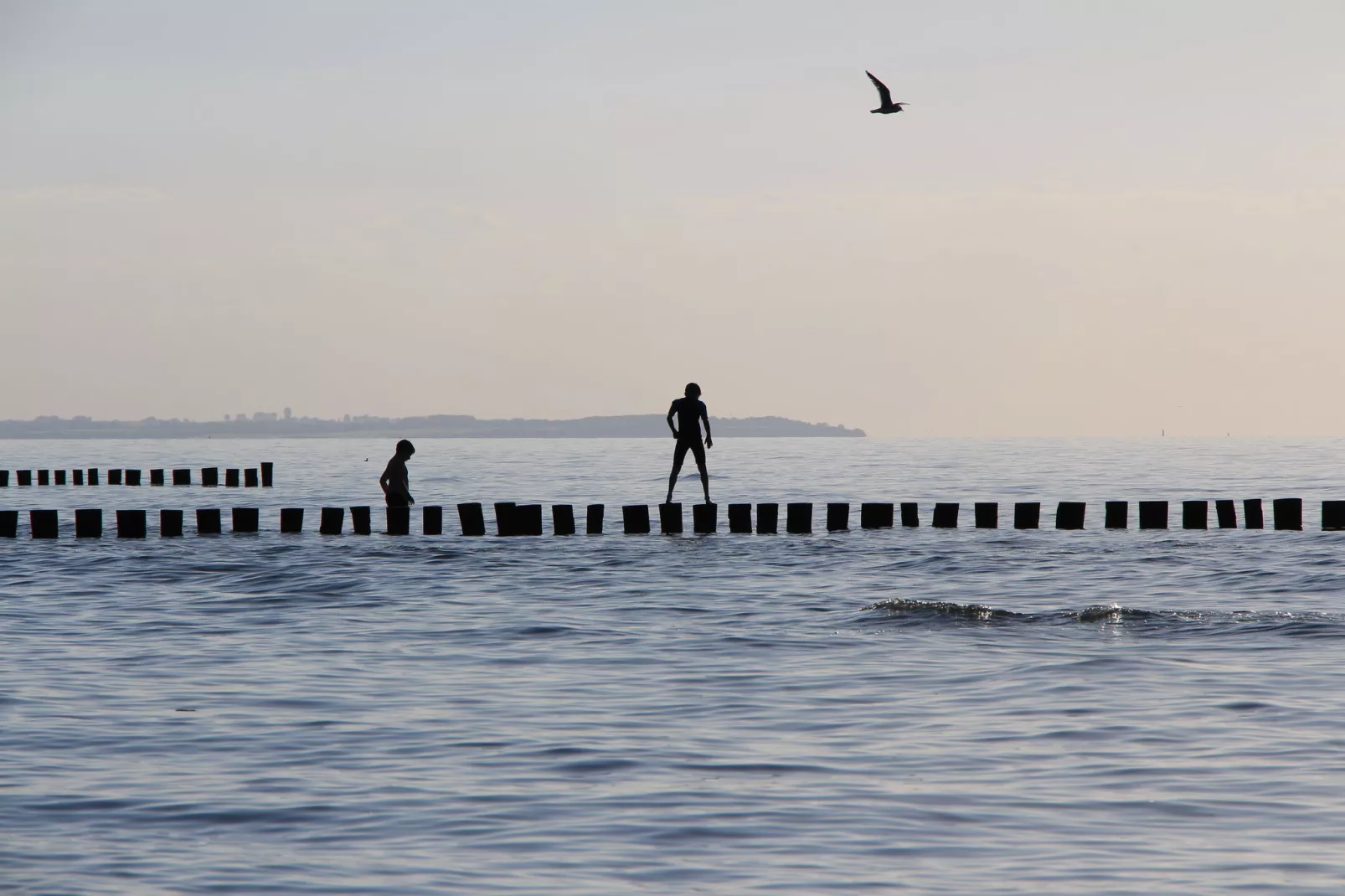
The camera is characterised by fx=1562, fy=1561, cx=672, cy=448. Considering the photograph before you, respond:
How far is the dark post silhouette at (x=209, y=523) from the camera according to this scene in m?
23.7

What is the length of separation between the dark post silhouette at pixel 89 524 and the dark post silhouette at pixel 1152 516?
16.1 m

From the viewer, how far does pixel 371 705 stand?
9.62 meters

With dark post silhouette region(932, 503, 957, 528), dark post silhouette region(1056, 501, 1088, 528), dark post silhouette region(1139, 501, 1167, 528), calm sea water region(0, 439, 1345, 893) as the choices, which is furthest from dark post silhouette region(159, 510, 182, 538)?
dark post silhouette region(1139, 501, 1167, 528)

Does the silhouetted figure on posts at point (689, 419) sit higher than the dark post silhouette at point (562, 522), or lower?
higher

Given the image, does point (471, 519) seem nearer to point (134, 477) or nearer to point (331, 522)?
point (331, 522)

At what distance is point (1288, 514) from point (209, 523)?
16753mm

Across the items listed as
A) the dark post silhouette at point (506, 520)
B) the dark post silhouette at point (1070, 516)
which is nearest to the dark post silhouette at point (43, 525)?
the dark post silhouette at point (506, 520)

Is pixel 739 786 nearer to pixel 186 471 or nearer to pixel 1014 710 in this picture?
pixel 1014 710

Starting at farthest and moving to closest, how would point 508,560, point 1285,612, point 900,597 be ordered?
point 508,560 → point 900,597 → point 1285,612

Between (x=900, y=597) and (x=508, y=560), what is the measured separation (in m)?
6.34

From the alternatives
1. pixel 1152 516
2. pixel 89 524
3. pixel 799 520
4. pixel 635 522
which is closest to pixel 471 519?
pixel 635 522

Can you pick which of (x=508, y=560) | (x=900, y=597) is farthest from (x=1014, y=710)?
(x=508, y=560)

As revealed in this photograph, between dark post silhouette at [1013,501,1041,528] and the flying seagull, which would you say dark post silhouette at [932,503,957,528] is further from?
the flying seagull

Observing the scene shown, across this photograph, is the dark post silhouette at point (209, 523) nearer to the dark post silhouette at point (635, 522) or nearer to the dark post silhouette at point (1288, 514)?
the dark post silhouette at point (635, 522)
